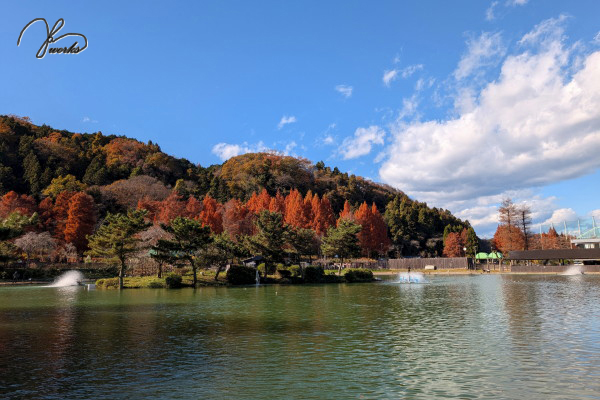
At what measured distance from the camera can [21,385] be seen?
1136cm

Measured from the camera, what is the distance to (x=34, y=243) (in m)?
61.7

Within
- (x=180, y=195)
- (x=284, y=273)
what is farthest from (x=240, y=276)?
(x=180, y=195)

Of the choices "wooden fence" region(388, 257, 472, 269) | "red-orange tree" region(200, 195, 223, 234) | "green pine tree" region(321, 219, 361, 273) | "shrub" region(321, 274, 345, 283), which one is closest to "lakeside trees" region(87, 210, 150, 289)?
"shrub" region(321, 274, 345, 283)

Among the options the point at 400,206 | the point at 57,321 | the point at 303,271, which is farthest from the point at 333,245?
the point at 400,206

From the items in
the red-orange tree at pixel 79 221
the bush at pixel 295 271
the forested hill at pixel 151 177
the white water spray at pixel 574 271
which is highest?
the forested hill at pixel 151 177

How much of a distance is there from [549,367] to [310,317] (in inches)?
525

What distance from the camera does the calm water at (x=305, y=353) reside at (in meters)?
10.9

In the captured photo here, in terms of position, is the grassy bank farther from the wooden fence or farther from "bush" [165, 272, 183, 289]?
the wooden fence

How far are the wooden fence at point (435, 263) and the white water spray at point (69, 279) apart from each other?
57.0 m

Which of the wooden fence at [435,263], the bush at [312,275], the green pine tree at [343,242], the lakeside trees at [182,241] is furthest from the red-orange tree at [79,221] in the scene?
the wooden fence at [435,263]

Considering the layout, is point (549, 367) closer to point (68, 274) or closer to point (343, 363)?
point (343, 363)

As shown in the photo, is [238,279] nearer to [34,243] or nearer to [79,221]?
[34,243]

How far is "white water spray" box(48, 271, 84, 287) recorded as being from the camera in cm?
5544

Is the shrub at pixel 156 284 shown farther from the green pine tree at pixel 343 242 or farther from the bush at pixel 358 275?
the bush at pixel 358 275
